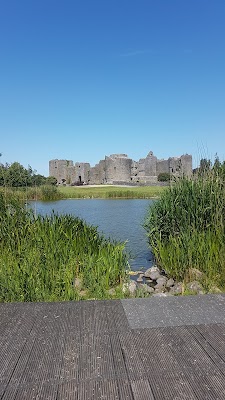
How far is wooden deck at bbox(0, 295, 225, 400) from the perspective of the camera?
1400mm

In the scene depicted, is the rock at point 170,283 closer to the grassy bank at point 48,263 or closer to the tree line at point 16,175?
the grassy bank at point 48,263

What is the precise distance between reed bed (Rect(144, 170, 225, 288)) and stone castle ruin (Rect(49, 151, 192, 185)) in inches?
1472

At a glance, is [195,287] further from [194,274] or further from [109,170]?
[109,170]

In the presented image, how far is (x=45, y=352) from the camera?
5.54 feet

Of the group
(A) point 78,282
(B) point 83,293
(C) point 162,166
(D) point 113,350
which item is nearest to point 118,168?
(C) point 162,166

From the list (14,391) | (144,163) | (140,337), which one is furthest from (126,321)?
(144,163)

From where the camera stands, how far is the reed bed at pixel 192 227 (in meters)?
4.00

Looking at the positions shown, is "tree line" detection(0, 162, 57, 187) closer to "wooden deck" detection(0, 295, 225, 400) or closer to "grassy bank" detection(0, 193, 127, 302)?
"grassy bank" detection(0, 193, 127, 302)

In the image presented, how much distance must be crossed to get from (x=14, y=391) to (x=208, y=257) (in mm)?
2905

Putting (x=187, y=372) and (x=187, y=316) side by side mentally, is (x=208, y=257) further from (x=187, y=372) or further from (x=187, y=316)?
(x=187, y=372)

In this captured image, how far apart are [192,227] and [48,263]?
2265 mm

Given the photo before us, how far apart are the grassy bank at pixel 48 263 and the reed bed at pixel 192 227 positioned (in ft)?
2.27

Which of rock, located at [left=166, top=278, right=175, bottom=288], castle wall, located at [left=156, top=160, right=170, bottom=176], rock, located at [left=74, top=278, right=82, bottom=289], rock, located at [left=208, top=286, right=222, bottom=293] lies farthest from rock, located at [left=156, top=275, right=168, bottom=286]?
castle wall, located at [left=156, top=160, right=170, bottom=176]

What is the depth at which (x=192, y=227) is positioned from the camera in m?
5.00
